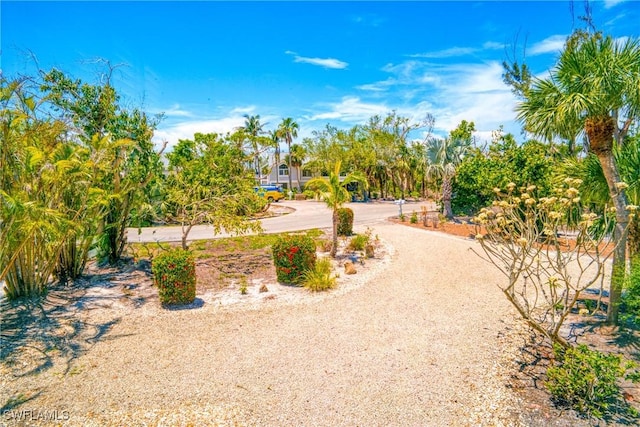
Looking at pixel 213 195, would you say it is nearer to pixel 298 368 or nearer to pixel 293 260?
pixel 293 260

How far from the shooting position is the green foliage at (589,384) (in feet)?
14.2

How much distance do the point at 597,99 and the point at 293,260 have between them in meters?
7.19

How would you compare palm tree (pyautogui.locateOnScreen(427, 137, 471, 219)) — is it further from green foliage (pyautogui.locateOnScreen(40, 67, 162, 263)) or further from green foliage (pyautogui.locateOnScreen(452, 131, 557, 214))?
green foliage (pyautogui.locateOnScreen(40, 67, 162, 263))

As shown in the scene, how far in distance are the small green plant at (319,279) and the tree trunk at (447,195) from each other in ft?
47.4

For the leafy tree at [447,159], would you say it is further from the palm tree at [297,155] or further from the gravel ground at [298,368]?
the palm tree at [297,155]

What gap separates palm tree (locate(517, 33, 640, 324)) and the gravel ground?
313 cm

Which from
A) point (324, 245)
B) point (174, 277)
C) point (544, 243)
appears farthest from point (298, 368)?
point (324, 245)

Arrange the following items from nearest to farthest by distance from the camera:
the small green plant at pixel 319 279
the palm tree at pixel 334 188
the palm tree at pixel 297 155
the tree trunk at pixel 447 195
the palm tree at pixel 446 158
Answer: the small green plant at pixel 319 279 < the palm tree at pixel 334 188 < the palm tree at pixel 446 158 < the tree trunk at pixel 447 195 < the palm tree at pixel 297 155

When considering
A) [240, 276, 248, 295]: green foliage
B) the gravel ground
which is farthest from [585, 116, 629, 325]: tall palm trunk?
[240, 276, 248, 295]: green foliage

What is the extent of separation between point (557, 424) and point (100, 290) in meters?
9.79

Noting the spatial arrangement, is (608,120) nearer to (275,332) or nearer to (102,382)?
(275,332)

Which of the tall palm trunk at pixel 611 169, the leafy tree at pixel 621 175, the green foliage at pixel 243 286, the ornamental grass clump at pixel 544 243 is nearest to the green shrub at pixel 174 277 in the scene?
the green foliage at pixel 243 286

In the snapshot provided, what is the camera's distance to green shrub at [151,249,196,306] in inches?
307

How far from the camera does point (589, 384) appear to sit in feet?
14.3
